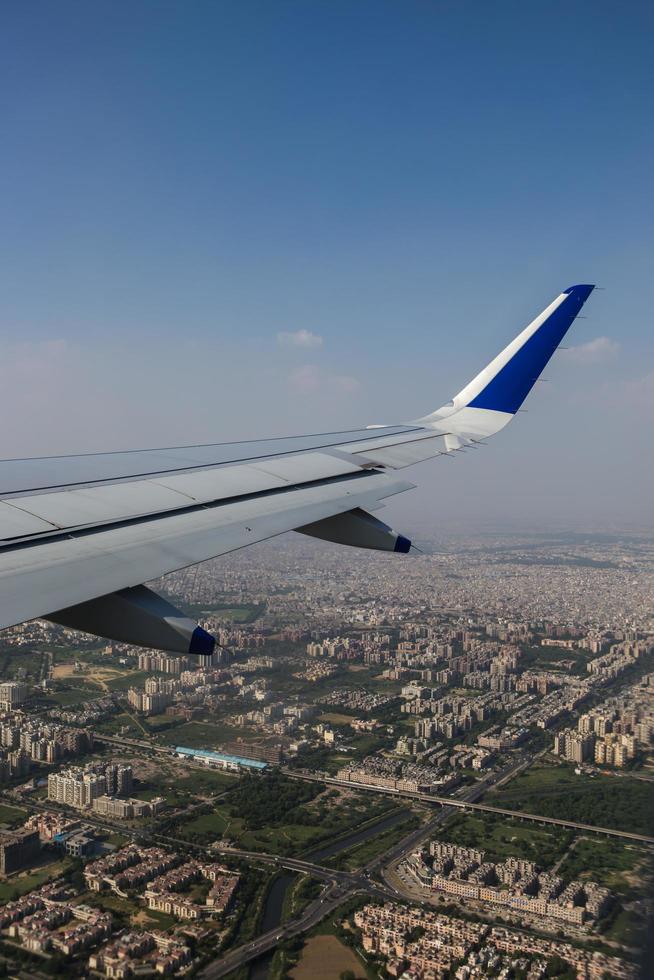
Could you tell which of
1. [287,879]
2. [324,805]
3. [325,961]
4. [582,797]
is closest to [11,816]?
[287,879]

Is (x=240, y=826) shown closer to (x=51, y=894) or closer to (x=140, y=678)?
(x=51, y=894)

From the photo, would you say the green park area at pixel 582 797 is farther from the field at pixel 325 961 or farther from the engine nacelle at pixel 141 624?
the engine nacelle at pixel 141 624

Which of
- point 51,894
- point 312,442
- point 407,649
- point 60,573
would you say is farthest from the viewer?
point 407,649

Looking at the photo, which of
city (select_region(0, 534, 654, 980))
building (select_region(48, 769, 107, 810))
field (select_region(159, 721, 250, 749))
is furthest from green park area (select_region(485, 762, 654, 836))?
building (select_region(48, 769, 107, 810))

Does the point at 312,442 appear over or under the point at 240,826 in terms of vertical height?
over

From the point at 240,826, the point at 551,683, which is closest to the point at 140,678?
the point at 240,826

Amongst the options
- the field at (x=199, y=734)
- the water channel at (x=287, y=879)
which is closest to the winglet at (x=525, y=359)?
the water channel at (x=287, y=879)

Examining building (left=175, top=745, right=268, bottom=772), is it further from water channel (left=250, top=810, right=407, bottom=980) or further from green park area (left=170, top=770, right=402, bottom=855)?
water channel (left=250, top=810, right=407, bottom=980)
